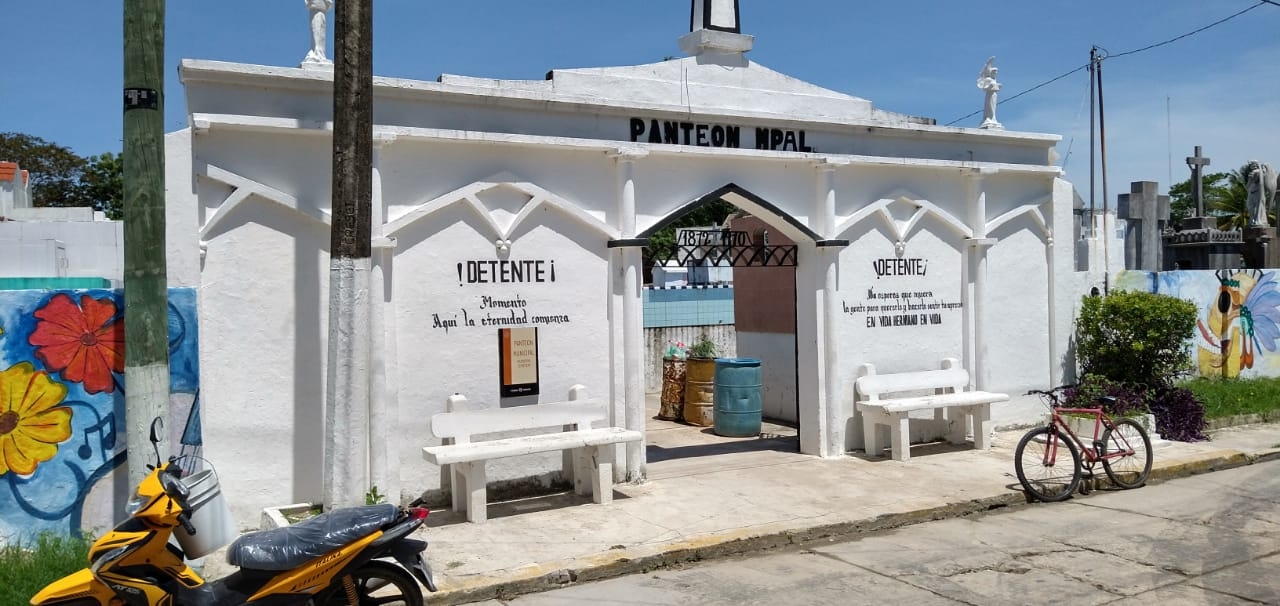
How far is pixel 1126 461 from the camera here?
11109 millimetres

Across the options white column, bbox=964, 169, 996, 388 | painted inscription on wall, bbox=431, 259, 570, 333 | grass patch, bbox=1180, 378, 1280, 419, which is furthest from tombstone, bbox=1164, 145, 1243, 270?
painted inscription on wall, bbox=431, 259, 570, 333

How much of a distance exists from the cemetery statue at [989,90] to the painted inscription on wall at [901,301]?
210 centimetres

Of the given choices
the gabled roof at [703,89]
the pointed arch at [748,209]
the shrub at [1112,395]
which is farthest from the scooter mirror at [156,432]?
the shrub at [1112,395]

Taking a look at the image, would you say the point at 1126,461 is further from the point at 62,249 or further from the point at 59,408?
the point at 62,249

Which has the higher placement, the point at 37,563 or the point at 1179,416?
the point at 1179,416

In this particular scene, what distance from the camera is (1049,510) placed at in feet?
31.0

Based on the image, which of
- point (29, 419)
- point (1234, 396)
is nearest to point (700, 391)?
point (1234, 396)

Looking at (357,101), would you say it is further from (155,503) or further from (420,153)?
(155,503)

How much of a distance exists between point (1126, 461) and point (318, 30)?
956cm

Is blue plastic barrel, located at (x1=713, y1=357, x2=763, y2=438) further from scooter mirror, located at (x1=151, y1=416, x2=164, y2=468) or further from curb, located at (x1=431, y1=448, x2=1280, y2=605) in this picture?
scooter mirror, located at (x1=151, y1=416, x2=164, y2=468)

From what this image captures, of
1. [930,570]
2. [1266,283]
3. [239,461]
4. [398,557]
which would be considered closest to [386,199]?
[239,461]

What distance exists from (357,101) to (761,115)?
4.98 metres

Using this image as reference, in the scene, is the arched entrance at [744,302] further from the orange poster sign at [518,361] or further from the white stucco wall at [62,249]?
the white stucco wall at [62,249]

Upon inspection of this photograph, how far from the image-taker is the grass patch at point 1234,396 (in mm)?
14023
